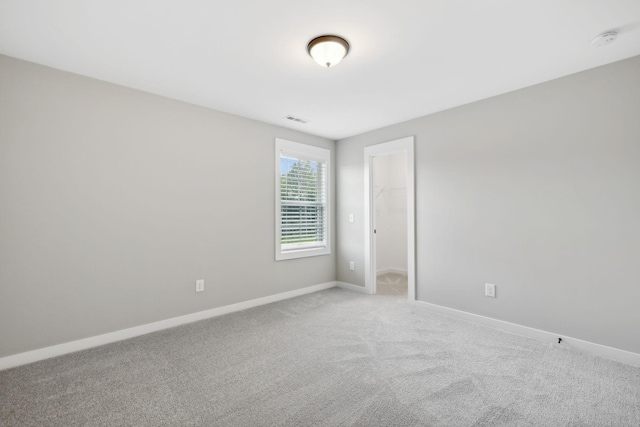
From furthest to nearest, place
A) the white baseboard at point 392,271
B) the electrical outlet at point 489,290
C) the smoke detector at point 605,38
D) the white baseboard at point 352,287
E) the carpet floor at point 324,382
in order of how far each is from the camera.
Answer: the white baseboard at point 392,271, the white baseboard at point 352,287, the electrical outlet at point 489,290, the smoke detector at point 605,38, the carpet floor at point 324,382

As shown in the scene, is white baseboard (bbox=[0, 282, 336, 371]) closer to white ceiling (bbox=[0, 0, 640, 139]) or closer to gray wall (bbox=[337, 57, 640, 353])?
gray wall (bbox=[337, 57, 640, 353])

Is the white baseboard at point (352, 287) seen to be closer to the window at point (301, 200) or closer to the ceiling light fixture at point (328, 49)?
the window at point (301, 200)

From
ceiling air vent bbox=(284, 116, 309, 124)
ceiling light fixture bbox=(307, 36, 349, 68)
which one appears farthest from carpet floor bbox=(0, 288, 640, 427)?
ceiling air vent bbox=(284, 116, 309, 124)

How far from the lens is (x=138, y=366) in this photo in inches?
90.3

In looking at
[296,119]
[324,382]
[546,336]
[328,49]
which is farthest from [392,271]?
[328,49]

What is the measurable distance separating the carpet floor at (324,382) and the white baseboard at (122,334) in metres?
0.08

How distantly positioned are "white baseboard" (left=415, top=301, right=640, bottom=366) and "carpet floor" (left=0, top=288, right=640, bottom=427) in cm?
9

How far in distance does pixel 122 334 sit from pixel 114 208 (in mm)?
1184

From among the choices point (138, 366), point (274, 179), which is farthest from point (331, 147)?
point (138, 366)

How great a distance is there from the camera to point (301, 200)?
4.41 m

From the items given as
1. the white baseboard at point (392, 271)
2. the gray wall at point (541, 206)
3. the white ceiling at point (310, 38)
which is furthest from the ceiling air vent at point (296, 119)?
the white baseboard at point (392, 271)

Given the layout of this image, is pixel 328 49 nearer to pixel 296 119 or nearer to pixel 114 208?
pixel 296 119

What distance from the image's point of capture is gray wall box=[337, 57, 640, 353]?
7.86ft

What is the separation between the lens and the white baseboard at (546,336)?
2357mm
